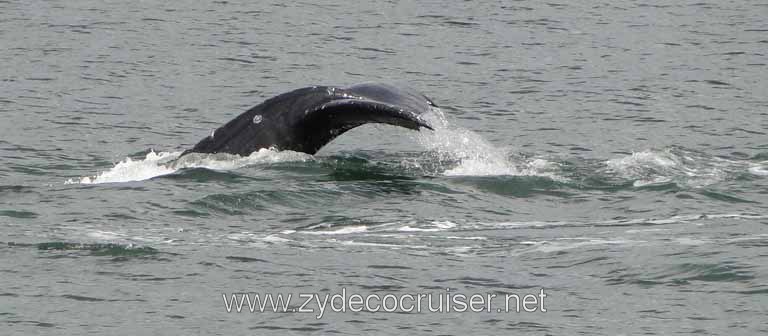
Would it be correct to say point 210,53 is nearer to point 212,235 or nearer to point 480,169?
point 480,169

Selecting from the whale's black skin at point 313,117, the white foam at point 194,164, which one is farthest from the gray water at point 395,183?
the whale's black skin at point 313,117

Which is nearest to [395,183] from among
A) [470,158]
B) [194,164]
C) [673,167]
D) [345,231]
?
[470,158]

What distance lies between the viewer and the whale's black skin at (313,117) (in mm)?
14453

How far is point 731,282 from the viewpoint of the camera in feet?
38.4

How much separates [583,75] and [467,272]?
47.1 ft

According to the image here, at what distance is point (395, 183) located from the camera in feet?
52.3

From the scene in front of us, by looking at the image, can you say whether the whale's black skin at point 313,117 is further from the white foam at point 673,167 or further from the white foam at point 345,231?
the white foam at point 673,167

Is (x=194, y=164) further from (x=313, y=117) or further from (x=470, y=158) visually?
(x=470, y=158)

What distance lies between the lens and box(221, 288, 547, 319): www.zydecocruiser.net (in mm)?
11094

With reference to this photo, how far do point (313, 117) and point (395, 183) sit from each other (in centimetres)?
120

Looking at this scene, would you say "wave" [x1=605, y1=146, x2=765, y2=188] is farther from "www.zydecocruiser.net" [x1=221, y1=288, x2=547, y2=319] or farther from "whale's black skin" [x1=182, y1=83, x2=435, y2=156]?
"www.zydecocruiser.net" [x1=221, y1=288, x2=547, y2=319]

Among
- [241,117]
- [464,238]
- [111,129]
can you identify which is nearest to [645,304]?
[464,238]

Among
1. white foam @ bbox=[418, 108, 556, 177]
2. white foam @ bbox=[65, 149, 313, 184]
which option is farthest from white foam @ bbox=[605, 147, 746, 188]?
white foam @ bbox=[65, 149, 313, 184]

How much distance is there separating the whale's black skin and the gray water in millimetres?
222
